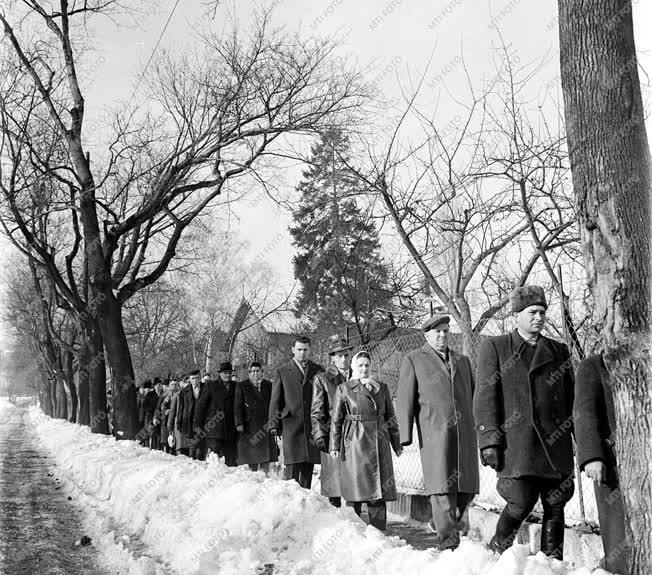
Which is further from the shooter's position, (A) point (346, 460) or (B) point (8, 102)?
(B) point (8, 102)

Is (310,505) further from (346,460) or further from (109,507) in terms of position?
(109,507)

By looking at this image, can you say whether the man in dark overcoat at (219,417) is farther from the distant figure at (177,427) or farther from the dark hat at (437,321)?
the dark hat at (437,321)

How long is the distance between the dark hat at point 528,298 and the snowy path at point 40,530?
3637 mm

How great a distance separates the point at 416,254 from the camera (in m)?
11.0

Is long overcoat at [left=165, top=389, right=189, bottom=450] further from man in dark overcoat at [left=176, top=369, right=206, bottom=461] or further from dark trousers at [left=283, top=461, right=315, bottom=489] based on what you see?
dark trousers at [left=283, top=461, right=315, bottom=489]

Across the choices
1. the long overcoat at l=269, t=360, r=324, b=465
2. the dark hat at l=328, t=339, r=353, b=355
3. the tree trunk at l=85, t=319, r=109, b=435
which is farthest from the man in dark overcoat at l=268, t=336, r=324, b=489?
the tree trunk at l=85, t=319, r=109, b=435

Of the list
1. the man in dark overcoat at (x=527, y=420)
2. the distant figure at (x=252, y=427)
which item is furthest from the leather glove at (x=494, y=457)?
the distant figure at (x=252, y=427)

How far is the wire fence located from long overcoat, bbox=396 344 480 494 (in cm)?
127

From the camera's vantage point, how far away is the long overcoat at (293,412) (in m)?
8.75

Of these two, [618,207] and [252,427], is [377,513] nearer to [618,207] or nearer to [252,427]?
[618,207]

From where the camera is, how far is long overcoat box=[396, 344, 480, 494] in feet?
19.2

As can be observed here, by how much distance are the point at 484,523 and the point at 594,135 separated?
442 cm

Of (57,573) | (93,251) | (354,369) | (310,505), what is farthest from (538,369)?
(93,251)

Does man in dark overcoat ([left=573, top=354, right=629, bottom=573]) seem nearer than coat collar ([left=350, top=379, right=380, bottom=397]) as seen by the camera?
Yes
